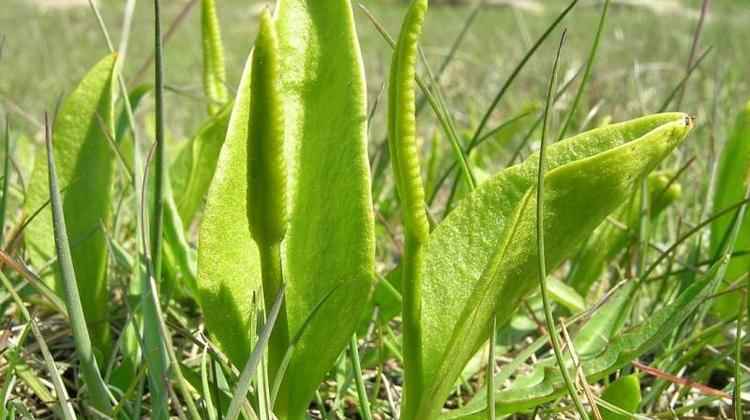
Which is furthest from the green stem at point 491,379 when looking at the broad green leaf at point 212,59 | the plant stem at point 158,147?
the broad green leaf at point 212,59

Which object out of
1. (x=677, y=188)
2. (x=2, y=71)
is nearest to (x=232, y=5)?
(x=2, y=71)

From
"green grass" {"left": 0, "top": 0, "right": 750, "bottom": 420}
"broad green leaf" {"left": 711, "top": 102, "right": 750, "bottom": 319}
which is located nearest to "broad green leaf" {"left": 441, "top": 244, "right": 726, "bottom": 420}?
"green grass" {"left": 0, "top": 0, "right": 750, "bottom": 420}

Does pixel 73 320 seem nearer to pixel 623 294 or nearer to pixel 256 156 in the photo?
pixel 256 156

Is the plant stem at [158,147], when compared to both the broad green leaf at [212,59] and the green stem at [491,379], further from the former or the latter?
the green stem at [491,379]

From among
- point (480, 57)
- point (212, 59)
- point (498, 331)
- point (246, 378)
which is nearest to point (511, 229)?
point (246, 378)

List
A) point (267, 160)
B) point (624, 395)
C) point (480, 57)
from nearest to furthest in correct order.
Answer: point (267, 160) → point (624, 395) → point (480, 57)

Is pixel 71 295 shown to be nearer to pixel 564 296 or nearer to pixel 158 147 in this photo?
pixel 158 147

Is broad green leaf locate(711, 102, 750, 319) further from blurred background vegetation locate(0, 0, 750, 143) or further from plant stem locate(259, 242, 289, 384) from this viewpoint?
plant stem locate(259, 242, 289, 384)
